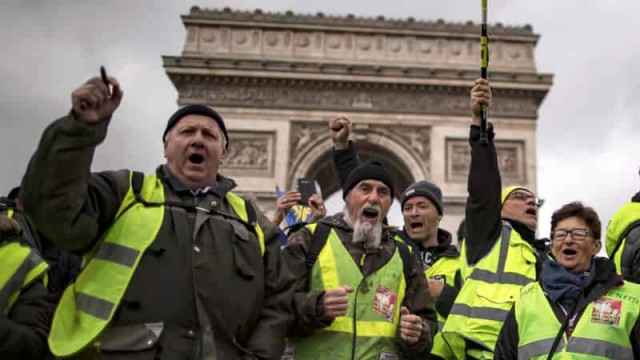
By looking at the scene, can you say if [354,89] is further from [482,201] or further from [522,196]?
[482,201]

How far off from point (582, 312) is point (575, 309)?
0.11ft

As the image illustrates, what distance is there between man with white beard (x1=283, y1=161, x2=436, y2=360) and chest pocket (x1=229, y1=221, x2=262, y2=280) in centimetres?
40

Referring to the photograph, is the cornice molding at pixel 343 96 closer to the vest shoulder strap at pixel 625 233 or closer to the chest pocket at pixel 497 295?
the vest shoulder strap at pixel 625 233

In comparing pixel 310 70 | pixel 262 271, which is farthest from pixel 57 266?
pixel 310 70

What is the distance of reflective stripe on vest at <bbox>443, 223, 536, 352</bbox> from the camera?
3.29 meters

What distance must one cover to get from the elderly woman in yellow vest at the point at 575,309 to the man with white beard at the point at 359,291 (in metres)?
0.43

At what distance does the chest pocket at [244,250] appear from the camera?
243 centimetres

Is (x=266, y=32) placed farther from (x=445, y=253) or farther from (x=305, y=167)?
(x=445, y=253)

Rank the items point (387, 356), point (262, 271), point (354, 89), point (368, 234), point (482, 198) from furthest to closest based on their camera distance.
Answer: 1. point (354, 89)
2. point (482, 198)
3. point (368, 234)
4. point (387, 356)
5. point (262, 271)

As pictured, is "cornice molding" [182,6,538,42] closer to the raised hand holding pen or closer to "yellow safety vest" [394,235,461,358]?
"yellow safety vest" [394,235,461,358]

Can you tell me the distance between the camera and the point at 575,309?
2.88 meters

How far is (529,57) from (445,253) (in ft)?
62.2

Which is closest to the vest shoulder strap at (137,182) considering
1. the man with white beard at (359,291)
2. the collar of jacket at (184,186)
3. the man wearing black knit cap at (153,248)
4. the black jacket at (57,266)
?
the man wearing black knit cap at (153,248)

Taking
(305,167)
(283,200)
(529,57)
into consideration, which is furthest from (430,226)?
(529,57)
